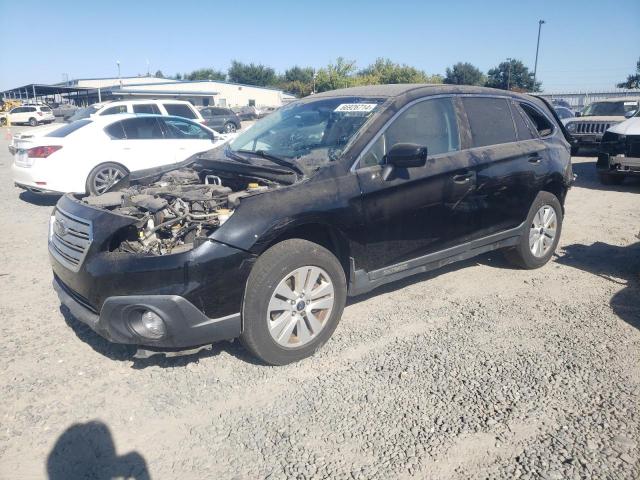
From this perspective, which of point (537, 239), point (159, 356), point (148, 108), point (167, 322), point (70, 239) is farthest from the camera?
point (148, 108)

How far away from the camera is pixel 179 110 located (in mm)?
15375

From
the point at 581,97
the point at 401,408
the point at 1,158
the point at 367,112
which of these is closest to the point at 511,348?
the point at 401,408

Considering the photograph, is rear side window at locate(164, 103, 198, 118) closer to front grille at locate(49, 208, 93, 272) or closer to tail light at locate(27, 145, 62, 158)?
tail light at locate(27, 145, 62, 158)

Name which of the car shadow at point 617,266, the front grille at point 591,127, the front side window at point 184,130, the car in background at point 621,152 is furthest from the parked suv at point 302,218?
the front grille at point 591,127

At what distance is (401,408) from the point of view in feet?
9.48

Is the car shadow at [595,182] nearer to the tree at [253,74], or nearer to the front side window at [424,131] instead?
the front side window at [424,131]

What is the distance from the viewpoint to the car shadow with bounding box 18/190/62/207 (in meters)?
8.67

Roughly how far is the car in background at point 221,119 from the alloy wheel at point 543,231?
73.0ft

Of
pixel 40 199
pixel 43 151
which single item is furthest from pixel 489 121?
pixel 40 199

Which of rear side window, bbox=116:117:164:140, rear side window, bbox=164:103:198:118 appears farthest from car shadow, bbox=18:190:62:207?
rear side window, bbox=164:103:198:118

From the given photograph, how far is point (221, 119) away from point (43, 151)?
18826mm

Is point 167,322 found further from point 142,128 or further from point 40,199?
point 40,199

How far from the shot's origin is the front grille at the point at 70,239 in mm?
3184

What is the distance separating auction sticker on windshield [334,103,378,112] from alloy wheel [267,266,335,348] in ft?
4.72
